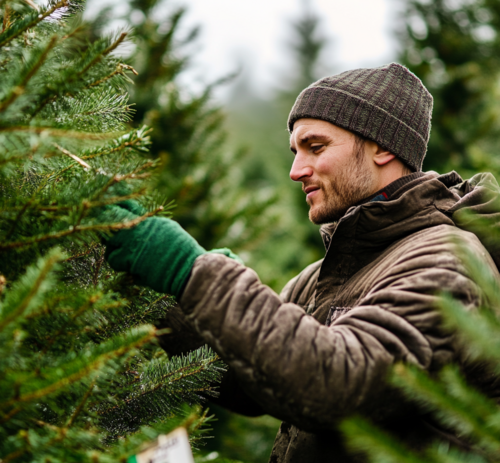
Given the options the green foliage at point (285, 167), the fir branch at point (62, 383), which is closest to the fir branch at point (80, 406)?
the fir branch at point (62, 383)

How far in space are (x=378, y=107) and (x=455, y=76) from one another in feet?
18.0

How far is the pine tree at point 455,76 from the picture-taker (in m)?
6.23

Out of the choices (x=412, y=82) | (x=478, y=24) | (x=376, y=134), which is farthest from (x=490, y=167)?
(x=478, y=24)

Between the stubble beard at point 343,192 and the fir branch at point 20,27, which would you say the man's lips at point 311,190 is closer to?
the stubble beard at point 343,192

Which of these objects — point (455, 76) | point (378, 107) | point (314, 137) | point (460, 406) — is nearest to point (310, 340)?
point (460, 406)

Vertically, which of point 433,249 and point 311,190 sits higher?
point 311,190

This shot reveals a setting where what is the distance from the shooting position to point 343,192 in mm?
1820

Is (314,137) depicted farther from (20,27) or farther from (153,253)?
(20,27)

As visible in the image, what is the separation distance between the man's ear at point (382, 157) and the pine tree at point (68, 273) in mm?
1084

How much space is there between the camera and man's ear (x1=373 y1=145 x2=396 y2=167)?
1.93m

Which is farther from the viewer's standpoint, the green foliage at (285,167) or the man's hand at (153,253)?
the green foliage at (285,167)

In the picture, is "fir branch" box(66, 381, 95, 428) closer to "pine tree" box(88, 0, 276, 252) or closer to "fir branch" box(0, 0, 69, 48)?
"fir branch" box(0, 0, 69, 48)

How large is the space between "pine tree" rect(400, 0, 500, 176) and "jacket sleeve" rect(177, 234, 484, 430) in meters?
5.59

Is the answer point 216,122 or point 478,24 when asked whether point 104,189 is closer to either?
point 216,122
